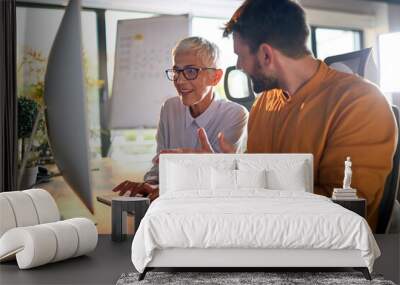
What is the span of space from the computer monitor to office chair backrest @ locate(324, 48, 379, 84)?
8.82 feet

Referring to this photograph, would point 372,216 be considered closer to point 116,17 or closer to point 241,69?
point 241,69

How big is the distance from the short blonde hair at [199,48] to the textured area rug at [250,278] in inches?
109

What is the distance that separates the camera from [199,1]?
6.56 meters

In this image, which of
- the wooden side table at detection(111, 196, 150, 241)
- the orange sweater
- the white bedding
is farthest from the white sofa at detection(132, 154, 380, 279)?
the orange sweater

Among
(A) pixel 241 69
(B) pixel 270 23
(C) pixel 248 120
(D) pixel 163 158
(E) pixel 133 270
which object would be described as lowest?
(E) pixel 133 270

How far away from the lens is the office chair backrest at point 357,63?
6.39 m

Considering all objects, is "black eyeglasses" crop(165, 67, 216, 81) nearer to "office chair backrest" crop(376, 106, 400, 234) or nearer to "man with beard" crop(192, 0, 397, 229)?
"man with beard" crop(192, 0, 397, 229)

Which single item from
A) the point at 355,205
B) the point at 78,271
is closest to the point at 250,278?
the point at 78,271

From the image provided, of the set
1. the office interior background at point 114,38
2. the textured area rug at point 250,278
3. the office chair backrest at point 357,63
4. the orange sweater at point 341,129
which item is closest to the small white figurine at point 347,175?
the orange sweater at point 341,129

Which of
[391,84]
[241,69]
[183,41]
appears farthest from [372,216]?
[183,41]

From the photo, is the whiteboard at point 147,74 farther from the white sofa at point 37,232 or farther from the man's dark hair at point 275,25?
the white sofa at point 37,232

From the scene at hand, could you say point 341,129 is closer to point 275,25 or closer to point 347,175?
point 347,175

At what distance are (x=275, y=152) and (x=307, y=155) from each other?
387 mm

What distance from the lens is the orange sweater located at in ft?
20.6
